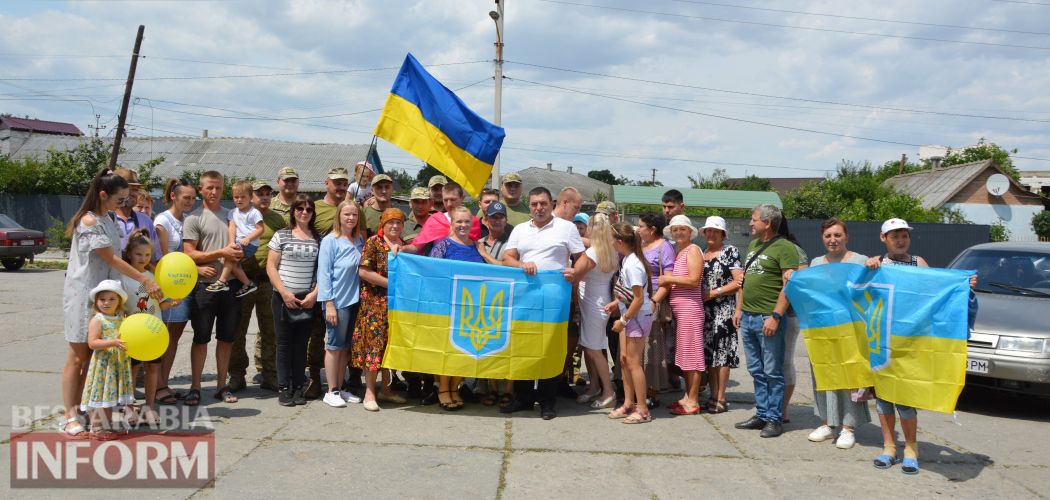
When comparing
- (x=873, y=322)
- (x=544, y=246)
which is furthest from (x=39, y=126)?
(x=873, y=322)

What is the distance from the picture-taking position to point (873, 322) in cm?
535

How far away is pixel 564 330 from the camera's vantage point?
21.1ft

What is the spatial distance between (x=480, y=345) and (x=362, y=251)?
54.8 inches

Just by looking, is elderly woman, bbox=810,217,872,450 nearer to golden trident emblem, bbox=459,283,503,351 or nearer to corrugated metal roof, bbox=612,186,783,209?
golden trident emblem, bbox=459,283,503,351

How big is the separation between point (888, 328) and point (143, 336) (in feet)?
17.9

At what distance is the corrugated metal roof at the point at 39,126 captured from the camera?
5928 cm

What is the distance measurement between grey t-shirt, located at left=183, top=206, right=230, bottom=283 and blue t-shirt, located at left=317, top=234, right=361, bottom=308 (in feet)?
3.09

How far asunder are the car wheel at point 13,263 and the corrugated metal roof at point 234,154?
Answer: 22.1 metres

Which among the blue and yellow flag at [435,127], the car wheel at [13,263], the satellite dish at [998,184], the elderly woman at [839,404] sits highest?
the satellite dish at [998,184]

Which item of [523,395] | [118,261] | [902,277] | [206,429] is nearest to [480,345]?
[523,395]

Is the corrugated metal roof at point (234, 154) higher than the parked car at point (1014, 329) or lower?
higher

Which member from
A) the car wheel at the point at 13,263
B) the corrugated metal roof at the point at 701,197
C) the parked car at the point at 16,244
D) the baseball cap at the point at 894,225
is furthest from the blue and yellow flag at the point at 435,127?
the corrugated metal roof at the point at 701,197

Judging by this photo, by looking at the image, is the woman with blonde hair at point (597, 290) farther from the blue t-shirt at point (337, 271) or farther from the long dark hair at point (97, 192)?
the long dark hair at point (97, 192)

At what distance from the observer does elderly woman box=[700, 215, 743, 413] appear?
21.9 feet
